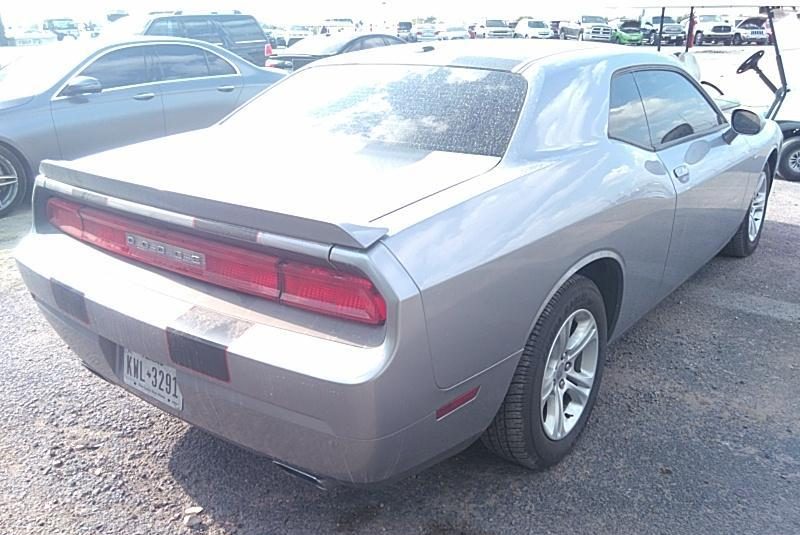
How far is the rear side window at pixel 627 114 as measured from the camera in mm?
3162

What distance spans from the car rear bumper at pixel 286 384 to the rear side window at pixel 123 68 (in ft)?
16.8

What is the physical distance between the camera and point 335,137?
302cm

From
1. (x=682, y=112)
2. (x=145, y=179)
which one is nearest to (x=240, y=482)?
(x=145, y=179)

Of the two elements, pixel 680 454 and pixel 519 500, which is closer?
pixel 519 500

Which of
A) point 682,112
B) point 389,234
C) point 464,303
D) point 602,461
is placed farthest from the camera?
point 682,112

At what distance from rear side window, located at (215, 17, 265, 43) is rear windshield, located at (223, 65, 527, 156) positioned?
9.67 metres

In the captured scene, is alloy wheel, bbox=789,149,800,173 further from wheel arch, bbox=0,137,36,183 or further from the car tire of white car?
the car tire of white car

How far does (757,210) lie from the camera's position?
5.24 meters

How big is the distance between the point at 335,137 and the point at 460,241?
108 cm

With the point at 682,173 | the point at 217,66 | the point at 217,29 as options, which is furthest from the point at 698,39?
the point at 682,173

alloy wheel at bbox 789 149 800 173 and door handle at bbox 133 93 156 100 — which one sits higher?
door handle at bbox 133 93 156 100

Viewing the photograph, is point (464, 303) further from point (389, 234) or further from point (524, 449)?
point (524, 449)

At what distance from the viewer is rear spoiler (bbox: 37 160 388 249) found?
1.95 meters

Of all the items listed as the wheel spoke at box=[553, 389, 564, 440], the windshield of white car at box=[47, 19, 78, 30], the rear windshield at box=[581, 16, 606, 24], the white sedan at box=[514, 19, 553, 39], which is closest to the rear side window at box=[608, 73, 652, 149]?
the wheel spoke at box=[553, 389, 564, 440]
